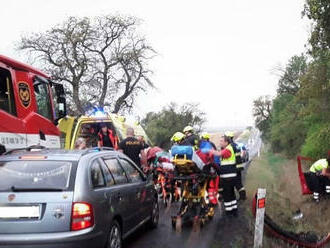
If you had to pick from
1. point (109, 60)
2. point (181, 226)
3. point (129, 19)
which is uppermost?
point (129, 19)

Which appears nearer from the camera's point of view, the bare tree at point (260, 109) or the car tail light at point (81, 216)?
the car tail light at point (81, 216)

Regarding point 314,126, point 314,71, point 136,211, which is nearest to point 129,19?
point 314,126

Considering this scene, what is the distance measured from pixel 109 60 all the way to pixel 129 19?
3960 millimetres

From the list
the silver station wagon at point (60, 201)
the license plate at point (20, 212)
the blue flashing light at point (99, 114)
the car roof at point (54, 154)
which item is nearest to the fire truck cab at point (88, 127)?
the blue flashing light at point (99, 114)

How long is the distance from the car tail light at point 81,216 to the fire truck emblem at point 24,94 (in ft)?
15.2

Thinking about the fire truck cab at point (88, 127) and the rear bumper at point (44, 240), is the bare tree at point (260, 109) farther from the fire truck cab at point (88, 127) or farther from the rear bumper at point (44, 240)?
the rear bumper at point (44, 240)

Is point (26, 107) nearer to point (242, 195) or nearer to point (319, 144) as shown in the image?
point (242, 195)

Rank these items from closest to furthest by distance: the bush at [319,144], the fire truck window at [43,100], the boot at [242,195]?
the fire truck window at [43,100], the boot at [242,195], the bush at [319,144]

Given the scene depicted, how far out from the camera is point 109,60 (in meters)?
44.9

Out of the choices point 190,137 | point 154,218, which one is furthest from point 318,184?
point 154,218

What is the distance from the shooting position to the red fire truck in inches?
369

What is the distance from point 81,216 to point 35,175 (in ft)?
2.63

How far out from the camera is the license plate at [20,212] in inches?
229

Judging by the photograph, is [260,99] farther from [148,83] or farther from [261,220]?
[261,220]
